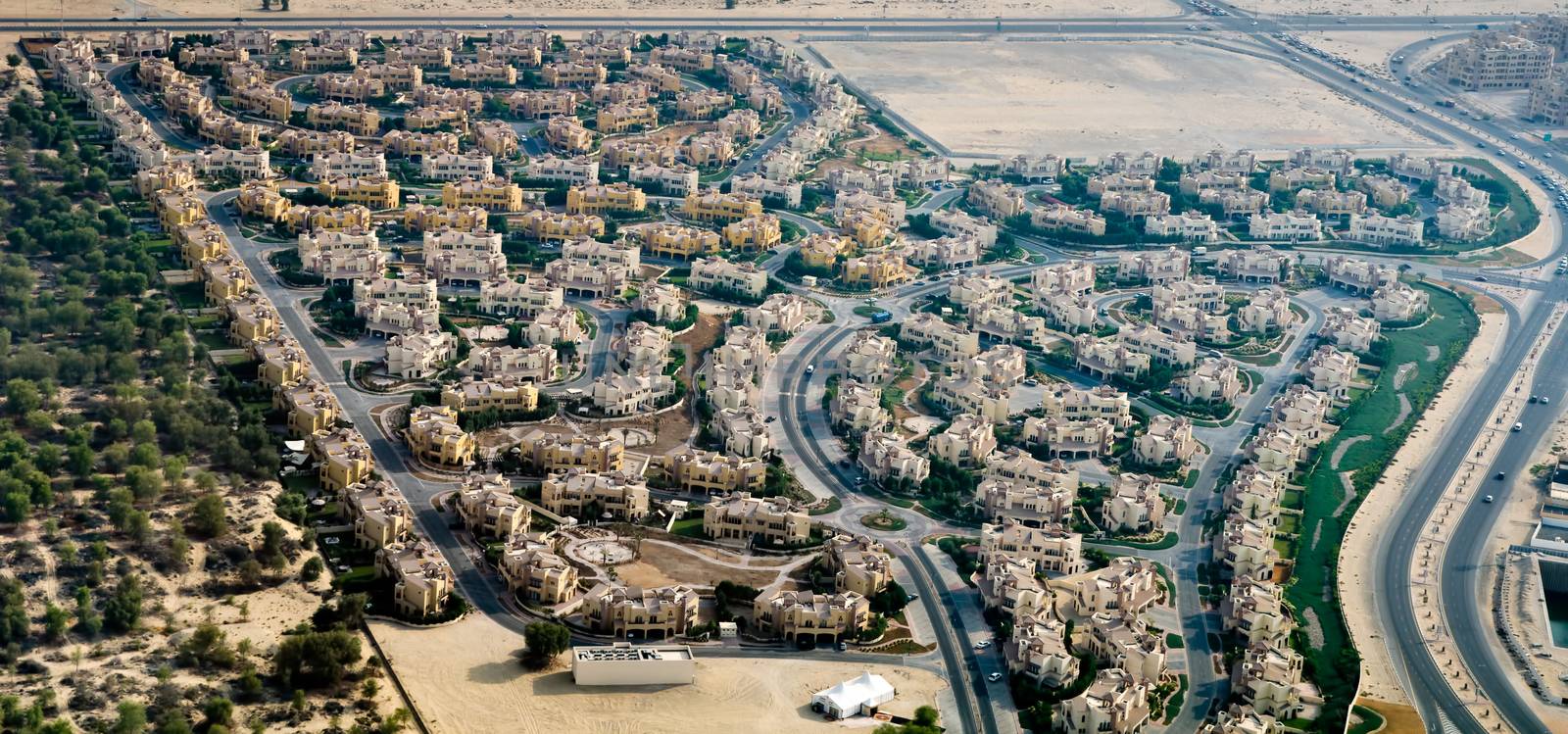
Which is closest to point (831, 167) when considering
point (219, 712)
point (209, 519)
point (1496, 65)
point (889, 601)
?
point (1496, 65)

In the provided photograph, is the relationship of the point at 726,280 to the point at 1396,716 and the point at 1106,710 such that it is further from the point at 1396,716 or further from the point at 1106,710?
the point at 1396,716

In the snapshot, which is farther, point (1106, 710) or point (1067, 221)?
point (1067, 221)

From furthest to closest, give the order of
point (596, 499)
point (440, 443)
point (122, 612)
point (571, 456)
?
point (571, 456) → point (440, 443) → point (596, 499) → point (122, 612)

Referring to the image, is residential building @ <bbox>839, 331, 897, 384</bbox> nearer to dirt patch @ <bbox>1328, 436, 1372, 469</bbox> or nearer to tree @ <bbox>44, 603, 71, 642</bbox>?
dirt patch @ <bbox>1328, 436, 1372, 469</bbox>

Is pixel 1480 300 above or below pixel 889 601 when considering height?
below

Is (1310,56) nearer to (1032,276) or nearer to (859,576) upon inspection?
(1032,276)

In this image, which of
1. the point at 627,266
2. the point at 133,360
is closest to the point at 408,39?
the point at 627,266
